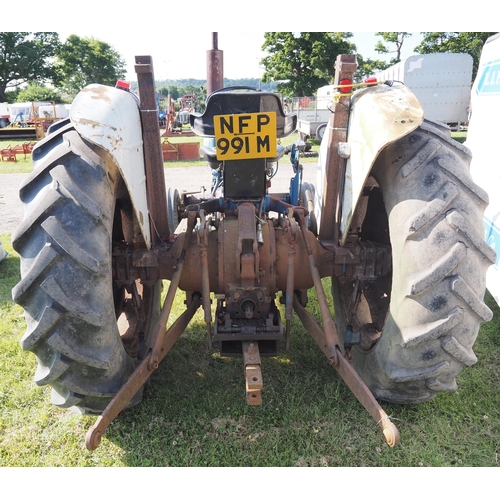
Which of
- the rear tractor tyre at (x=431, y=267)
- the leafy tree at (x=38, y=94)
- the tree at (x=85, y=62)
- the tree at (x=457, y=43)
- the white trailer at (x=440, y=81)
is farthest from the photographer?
the tree at (x=85, y=62)

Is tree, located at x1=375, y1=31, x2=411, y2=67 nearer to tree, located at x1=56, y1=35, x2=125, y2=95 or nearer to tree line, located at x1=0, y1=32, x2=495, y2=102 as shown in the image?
tree line, located at x1=0, y1=32, x2=495, y2=102

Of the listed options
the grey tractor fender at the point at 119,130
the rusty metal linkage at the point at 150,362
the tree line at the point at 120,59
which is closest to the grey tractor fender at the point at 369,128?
the rusty metal linkage at the point at 150,362

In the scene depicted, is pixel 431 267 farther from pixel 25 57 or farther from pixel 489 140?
pixel 25 57

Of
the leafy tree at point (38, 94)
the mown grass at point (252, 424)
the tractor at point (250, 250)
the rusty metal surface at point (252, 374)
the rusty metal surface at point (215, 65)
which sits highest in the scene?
the rusty metal surface at point (215, 65)

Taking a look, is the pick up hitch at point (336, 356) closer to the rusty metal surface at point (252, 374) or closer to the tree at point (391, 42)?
the rusty metal surface at point (252, 374)

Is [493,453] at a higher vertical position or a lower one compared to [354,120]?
lower

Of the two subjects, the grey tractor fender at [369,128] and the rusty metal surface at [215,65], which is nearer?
the grey tractor fender at [369,128]

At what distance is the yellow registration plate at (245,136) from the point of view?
2.82 meters

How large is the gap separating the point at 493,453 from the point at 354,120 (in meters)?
2.23

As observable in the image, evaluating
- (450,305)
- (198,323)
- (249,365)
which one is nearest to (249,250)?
(249,365)

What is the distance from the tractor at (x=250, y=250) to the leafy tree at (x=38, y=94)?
51288 millimetres

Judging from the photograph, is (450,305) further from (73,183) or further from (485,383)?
(73,183)

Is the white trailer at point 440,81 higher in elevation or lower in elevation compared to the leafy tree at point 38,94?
higher

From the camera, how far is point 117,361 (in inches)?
94.7
